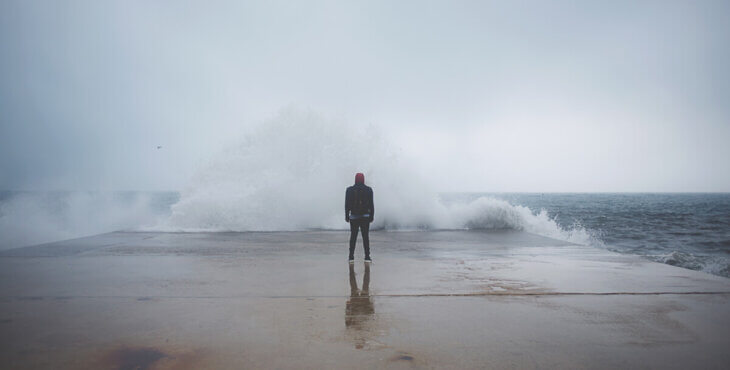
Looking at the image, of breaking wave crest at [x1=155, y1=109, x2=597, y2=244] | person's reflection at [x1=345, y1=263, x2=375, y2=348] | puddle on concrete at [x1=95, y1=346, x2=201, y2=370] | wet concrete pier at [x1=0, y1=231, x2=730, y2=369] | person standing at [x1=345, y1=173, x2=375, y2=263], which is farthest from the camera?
breaking wave crest at [x1=155, y1=109, x2=597, y2=244]

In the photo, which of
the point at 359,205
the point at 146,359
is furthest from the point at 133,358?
the point at 359,205

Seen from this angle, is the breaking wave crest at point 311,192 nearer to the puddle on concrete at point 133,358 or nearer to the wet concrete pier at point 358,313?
the wet concrete pier at point 358,313

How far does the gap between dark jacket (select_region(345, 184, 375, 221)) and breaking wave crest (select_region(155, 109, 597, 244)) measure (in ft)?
22.3

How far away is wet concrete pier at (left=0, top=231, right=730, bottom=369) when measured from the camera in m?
2.46

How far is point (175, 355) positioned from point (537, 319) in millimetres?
2706

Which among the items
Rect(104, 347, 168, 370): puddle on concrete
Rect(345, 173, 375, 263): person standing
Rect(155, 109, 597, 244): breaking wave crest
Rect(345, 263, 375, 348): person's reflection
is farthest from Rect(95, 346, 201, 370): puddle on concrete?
Rect(155, 109, 597, 244): breaking wave crest

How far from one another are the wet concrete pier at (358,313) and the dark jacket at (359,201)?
88cm

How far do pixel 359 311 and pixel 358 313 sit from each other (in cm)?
6

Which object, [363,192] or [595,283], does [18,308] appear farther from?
[595,283]

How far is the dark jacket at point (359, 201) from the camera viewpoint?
6.42 meters

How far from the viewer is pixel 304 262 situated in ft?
20.1

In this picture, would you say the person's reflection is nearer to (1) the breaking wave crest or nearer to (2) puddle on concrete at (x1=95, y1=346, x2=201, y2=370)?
(2) puddle on concrete at (x1=95, y1=346, x2=201, y2=370)

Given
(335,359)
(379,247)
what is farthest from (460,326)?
(379,247)

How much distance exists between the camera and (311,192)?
14.3m
